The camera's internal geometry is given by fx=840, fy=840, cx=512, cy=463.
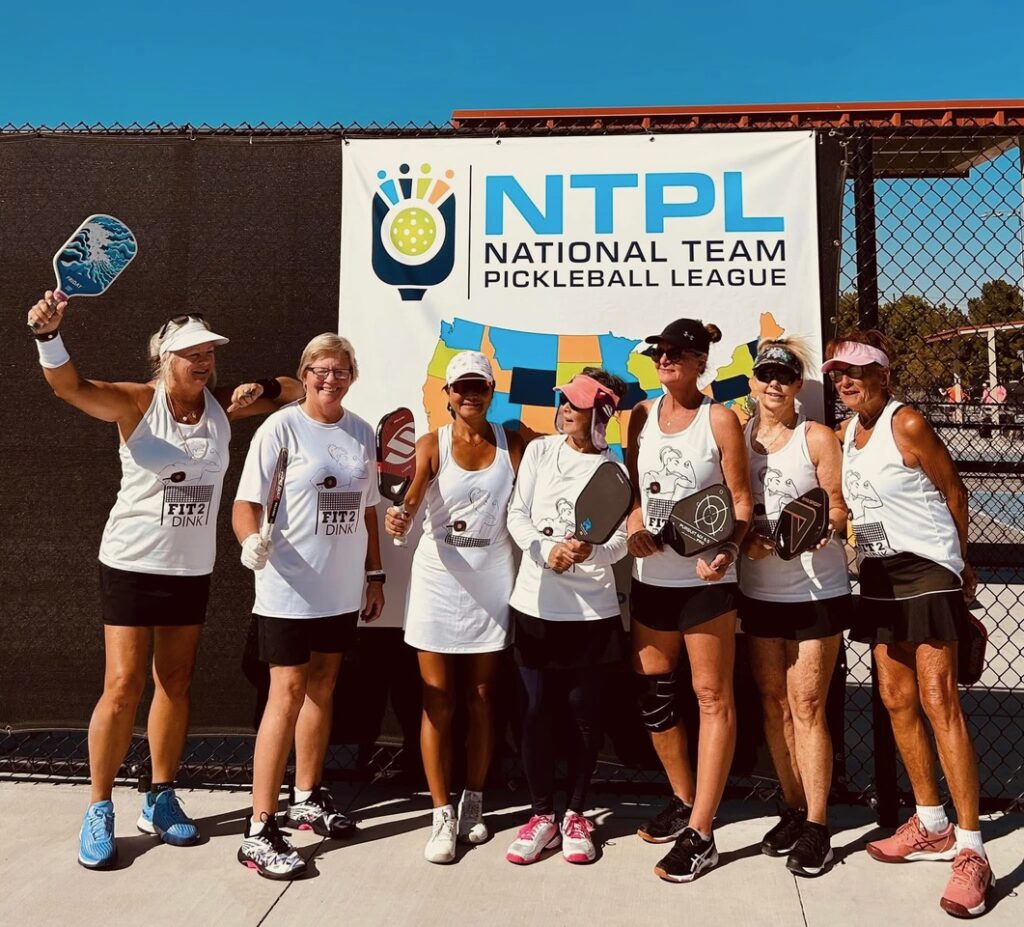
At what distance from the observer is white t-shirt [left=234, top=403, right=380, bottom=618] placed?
3188mm

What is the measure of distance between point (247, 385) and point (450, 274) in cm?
107

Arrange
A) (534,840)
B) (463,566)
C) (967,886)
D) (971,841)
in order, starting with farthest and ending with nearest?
1. (463,566)
2. (534,840)
3. (971,841)
4. (967,886)

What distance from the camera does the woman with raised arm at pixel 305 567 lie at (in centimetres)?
314

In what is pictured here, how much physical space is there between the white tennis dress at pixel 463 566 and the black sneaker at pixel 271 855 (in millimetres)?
853

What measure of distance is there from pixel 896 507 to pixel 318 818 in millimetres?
2569

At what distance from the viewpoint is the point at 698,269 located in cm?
384

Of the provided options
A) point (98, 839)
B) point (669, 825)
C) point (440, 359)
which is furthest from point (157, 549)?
point (669, 825)

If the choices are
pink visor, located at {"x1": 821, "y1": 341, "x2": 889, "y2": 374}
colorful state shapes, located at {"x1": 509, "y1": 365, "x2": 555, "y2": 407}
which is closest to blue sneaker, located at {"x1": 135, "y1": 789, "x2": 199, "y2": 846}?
colorful state shapes, located at {"x1": 509, "y1": 365, "x2": 555, "y2": 407}

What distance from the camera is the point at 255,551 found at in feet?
9.78

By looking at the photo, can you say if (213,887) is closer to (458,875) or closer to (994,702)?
(458,875)

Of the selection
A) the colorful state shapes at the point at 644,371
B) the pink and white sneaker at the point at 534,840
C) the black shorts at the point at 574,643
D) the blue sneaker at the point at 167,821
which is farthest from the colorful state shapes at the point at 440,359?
the blue sneaker at the point at 167,821

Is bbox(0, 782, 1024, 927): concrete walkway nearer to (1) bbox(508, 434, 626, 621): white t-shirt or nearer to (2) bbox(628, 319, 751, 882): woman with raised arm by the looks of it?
(2) bbox(628, 319, 751, 882): woman with raised arm

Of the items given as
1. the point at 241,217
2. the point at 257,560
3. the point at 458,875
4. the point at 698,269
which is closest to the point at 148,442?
the point at 257,560

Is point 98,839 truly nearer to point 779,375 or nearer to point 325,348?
point 325,348
